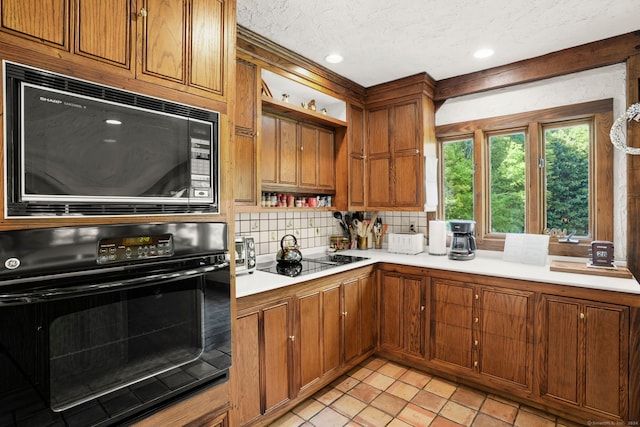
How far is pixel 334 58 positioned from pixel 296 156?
2.77 feet

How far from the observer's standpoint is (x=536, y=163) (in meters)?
2.89

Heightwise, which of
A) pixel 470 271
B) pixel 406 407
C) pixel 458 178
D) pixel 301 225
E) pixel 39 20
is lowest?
pixel 406 407

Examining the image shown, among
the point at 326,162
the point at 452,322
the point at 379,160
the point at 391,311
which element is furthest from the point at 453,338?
the point at 326,162

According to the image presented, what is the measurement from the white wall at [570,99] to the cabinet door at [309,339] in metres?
2.25

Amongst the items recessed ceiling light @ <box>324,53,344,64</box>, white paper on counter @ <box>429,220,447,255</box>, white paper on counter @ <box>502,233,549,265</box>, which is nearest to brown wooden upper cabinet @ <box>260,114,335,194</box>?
recessed ceiling light @ <box>324,53,344,64</box>

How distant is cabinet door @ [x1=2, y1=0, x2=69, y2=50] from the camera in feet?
3.21

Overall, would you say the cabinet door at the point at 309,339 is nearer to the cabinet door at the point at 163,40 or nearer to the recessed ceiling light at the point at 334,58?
the cabinet door at the point at 163,40

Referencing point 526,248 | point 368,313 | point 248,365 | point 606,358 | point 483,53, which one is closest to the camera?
point 248,365

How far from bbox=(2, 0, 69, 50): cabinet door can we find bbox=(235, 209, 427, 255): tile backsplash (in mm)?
1677

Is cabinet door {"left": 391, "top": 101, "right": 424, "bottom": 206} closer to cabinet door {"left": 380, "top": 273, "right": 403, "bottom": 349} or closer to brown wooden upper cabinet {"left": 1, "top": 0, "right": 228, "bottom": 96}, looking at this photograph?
cabinet door {"left": 380, "top": 273, "right": 403, "bottom": 349}

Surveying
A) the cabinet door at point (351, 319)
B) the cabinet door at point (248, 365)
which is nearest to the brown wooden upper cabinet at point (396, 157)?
the cabinet door at point (351, 319)

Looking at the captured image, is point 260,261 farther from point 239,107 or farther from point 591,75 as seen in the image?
point 591,75

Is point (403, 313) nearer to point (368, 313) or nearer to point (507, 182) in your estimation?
point (368, 313)

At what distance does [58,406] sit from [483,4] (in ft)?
8.87
